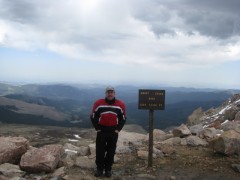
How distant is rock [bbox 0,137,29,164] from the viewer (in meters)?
16.7

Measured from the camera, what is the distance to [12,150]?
1695cm

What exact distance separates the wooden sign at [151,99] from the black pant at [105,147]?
2.38 meters

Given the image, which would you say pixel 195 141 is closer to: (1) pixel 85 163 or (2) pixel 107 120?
(1) pixel 85 163

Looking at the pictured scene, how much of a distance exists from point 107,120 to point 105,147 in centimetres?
135

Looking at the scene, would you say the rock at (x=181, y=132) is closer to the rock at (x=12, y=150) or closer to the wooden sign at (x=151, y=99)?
the wooden sign at (x=151, y=99)

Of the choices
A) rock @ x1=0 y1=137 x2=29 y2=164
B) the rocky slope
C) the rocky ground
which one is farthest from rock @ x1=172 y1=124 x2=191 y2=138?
rock @ x1=0 y1=137 x2=29 y2=164

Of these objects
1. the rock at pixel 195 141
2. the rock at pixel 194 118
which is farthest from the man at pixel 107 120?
the rock at pixel 194 118

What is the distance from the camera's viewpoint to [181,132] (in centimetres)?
2420

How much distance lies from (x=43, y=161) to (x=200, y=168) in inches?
292

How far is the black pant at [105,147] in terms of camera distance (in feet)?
49.7

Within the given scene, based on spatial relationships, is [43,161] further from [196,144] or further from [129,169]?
[196,144]

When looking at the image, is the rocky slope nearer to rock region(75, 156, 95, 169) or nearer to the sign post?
rock region(75, 156, 95, 169)

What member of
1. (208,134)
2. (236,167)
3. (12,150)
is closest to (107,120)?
(12,150)

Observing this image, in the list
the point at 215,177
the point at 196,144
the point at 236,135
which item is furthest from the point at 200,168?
the point at 196,144
